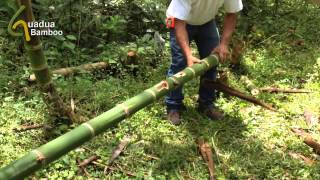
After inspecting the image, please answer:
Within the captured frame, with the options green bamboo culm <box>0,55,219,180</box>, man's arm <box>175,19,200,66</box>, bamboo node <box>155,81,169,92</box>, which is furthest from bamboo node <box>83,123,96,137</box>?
man's arm <box>175,19,200,66</box>

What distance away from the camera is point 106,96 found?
15.6 ft

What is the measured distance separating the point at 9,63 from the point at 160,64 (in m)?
1.80

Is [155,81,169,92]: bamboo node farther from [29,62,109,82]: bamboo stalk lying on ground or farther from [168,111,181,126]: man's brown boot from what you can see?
[29,62,109,82]: bamboo stalk lying on ground

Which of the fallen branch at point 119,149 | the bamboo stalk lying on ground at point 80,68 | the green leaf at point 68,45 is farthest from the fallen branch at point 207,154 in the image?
the green leaf at point 68,45

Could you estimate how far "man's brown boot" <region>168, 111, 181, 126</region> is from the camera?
4516 millimetres

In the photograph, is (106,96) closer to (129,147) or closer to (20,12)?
(129,147)

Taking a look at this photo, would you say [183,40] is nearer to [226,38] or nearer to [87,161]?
[226,38]

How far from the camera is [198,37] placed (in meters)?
4.45

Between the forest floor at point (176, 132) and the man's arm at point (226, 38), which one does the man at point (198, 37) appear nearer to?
the man's arm at point (226, 38)

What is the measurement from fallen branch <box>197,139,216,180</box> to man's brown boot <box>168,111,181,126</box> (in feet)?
1.21

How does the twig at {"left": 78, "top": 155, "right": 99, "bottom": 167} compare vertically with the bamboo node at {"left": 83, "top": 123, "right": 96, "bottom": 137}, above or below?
below

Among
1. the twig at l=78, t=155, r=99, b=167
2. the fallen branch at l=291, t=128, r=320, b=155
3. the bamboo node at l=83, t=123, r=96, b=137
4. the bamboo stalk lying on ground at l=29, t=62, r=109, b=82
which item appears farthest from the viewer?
the bamboo stalk lying on ground at l=29, t=62, r=109, b=82

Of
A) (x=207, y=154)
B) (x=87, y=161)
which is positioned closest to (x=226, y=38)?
(x=207, y=154)

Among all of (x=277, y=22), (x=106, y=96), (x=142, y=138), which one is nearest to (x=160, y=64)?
(x=106, y=96)
